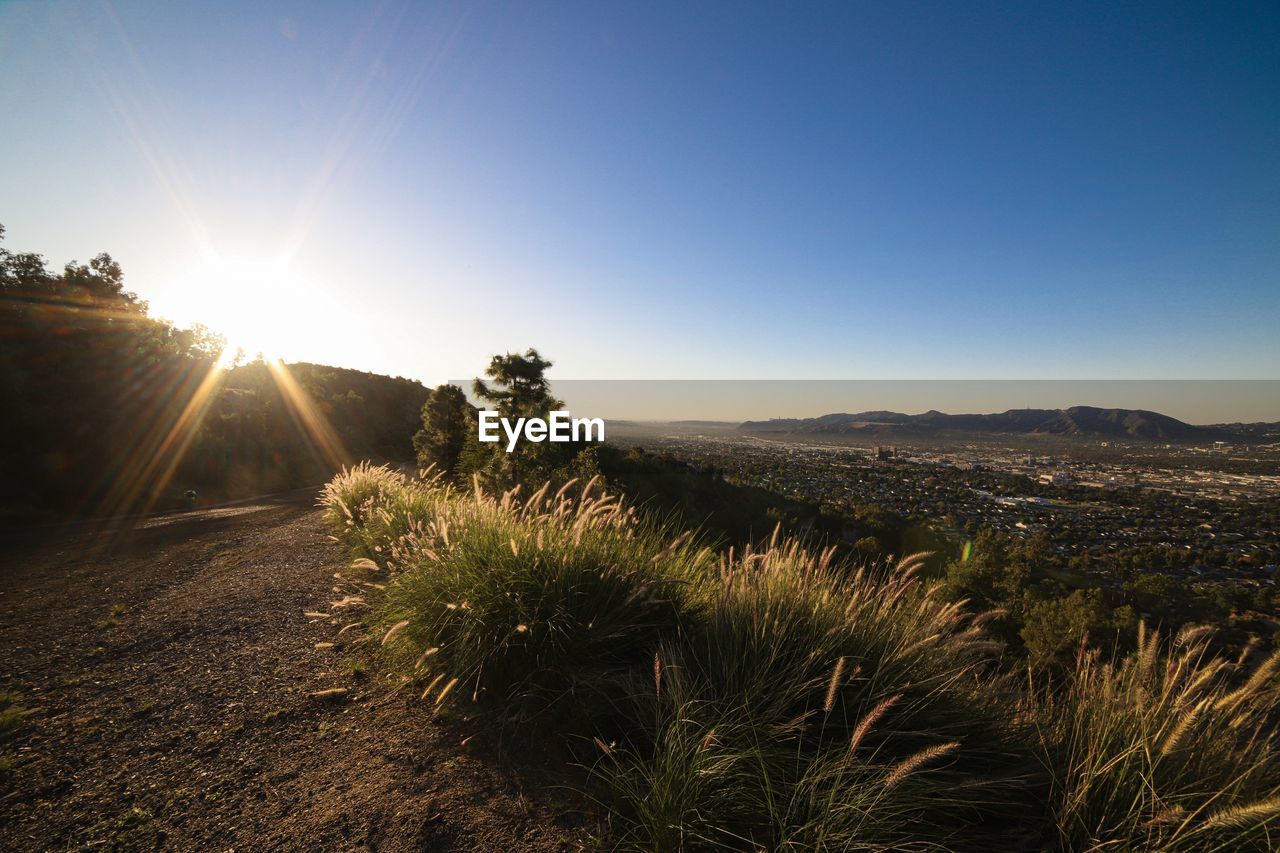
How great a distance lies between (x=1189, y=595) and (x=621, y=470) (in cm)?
2736

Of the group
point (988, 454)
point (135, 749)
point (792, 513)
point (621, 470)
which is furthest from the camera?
point (988, 454)

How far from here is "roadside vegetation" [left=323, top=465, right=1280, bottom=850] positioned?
2.03 metres

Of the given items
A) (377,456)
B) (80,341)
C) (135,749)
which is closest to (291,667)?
(135,749)

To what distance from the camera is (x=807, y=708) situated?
261 centimetres

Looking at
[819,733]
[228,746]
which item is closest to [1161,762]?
[819,733]

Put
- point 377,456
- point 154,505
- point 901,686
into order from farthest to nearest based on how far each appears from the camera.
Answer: point 377,456 < point 154,505 < point 901,686

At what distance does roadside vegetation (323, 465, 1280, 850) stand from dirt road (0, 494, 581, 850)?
0.43m

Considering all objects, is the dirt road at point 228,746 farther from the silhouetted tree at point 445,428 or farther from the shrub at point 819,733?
the silhouetted tree at point 445,428

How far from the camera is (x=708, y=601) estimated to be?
3.96 meters

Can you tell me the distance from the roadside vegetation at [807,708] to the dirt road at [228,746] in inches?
16.7

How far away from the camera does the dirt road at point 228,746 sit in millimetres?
2398

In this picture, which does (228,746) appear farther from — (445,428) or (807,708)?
(445,428)

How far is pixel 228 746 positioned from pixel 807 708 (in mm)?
3853

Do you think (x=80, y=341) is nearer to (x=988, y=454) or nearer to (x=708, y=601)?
(x=708, y=601)
